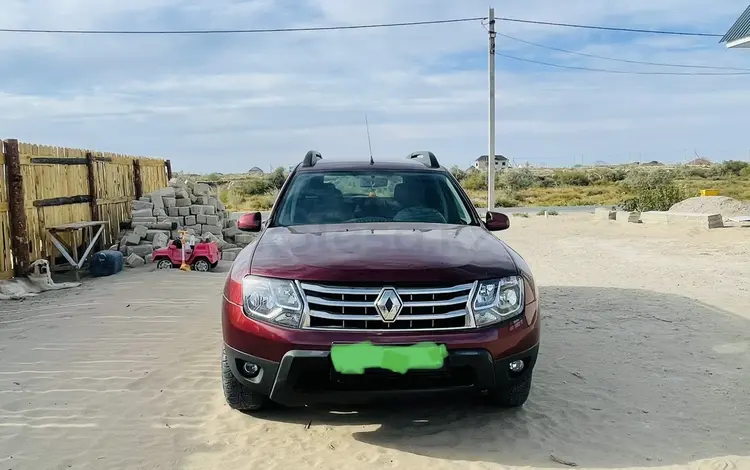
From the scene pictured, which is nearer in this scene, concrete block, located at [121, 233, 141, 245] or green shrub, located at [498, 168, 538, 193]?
concrete block, located at [121, 233, 141, 245]

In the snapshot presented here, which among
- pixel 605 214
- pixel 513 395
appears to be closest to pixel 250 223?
pixel 513 395

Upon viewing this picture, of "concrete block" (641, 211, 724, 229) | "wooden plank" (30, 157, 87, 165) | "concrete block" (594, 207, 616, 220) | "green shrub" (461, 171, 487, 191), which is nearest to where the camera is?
"wooden plank" (30, 157, 87, 165)

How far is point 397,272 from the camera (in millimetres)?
3596

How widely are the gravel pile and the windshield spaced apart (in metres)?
16.5

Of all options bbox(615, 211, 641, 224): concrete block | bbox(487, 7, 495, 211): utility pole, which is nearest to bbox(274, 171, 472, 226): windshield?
bbox(615, 211, 641, 224): concrete block

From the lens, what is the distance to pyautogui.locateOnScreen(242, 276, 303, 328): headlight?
3.61m

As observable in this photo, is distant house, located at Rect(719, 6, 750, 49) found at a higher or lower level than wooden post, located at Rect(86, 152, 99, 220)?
higher

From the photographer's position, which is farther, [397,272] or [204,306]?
[204,306]

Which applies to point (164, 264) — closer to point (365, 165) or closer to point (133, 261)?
point (133, 261)

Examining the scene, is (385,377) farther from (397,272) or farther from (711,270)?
(711,270)

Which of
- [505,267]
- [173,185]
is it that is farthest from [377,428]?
[173,185]

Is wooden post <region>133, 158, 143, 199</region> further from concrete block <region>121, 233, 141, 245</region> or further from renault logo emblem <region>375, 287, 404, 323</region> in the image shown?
renault logo emblem <region>375, 287, 404, 323</region>

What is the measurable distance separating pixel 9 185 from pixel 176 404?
6.86 metres

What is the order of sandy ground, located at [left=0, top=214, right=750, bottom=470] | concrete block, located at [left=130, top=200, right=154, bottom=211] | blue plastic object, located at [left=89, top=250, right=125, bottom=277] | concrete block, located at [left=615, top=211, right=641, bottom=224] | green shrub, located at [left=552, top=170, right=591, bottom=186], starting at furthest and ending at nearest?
green shrub, located at [left=552, top=170, right=591, bottom=186], concrete block, located at [left=615, top=211, right=641, bottom=224], concrete block, located at [left=130, top=200, right=154, bottom=211], blue plastic object, located at [left=89, top=250, right=125, bottom=277], sandy ground, located at [left=0, top=214, right=750, bottom=470]
